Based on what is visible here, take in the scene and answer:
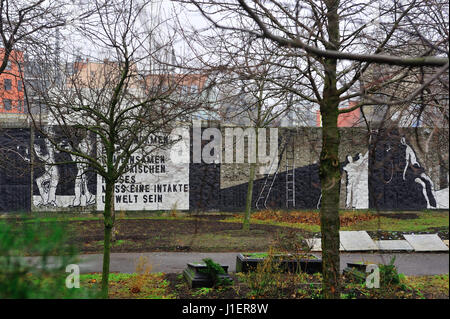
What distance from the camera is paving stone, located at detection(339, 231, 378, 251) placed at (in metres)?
11.0

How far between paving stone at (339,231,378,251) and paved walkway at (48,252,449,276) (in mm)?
379

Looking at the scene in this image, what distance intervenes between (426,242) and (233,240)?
5296 mm

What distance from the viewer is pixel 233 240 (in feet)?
39.5

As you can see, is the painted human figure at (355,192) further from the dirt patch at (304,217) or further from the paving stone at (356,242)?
the paving stone at (356,242)

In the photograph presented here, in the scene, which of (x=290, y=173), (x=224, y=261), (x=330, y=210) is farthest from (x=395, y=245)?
(x=290, y=173)

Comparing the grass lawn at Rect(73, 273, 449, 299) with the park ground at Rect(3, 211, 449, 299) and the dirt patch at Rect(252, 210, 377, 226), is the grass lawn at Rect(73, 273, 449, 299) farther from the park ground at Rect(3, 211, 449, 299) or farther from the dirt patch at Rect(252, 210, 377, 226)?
the dirt patch at Rect(252, 210, 377, 226)

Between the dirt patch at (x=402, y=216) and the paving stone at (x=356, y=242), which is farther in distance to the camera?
the dirt patch at (x=402, y=216)

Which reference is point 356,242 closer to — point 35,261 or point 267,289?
point 267,289

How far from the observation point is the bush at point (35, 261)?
2.10 meters

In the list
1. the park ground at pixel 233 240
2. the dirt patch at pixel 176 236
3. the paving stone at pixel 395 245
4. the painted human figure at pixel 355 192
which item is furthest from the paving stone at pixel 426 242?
the painted human figure at pixel 355 192

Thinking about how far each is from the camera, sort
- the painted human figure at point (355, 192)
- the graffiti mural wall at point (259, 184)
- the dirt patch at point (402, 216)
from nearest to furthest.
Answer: the dirt patch at point (402, 216)
the graffiti mural wall at point (259, 184)
the painted human figure at point (355, 192)

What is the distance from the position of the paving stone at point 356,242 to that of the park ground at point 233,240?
1.57ft

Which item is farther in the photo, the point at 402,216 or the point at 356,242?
the point at 402,216

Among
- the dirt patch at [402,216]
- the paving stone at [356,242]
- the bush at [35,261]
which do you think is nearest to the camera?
the bush at [35,261]
